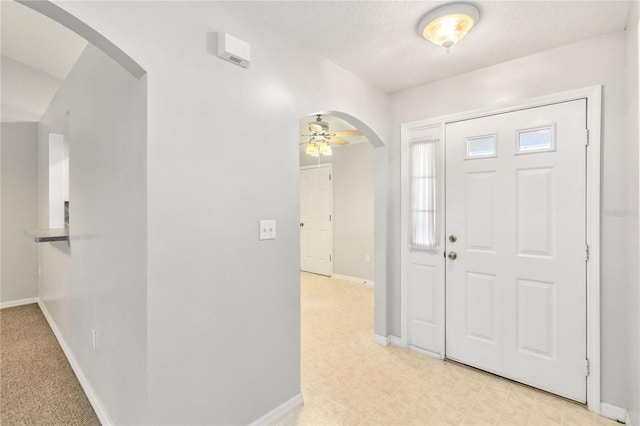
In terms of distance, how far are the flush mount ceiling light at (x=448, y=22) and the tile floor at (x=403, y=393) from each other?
7.76ft

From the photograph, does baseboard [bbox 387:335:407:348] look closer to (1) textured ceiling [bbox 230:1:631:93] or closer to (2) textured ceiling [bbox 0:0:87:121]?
(1) textured ceiling [bbox 230:1:631:93]

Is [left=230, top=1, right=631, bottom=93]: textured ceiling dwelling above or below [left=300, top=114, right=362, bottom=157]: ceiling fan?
above

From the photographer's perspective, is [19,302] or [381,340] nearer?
[381,340]

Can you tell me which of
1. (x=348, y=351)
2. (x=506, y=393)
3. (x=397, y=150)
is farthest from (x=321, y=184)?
(x=506, y=393)

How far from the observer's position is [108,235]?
5.84ft

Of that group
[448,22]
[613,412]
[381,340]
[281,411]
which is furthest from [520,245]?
[281,411]

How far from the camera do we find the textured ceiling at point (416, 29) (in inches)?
66.8

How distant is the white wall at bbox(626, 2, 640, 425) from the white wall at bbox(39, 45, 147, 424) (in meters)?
2.48

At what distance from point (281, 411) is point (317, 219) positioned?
4.37 meters

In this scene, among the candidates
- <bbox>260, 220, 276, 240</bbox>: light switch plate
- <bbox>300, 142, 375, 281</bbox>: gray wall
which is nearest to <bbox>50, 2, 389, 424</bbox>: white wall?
<bbox>260, 220, 276, 240</bbox>: light switch plate

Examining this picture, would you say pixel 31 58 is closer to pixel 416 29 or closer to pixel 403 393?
pixel 416 29

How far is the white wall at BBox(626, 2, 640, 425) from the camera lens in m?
1.55

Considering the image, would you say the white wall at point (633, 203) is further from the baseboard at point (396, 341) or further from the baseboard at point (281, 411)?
the baseboard at point (281, 411)

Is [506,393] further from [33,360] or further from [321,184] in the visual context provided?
[321,184]
